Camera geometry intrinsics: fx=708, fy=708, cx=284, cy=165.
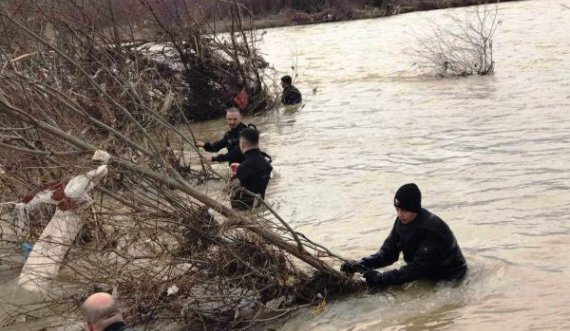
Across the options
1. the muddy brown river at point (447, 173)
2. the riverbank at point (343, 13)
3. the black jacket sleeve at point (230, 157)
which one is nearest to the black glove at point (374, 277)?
the muddy brown river at point (447, 173)

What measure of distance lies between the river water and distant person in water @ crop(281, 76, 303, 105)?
44cm

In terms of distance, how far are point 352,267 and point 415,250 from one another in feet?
1.85

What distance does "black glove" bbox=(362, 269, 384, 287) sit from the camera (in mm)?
6000

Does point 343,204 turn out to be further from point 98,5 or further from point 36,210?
point 98,5

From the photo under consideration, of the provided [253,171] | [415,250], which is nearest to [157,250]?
[415,250]

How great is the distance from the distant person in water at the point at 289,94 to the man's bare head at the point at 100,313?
41.9ft

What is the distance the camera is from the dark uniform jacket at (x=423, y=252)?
229 inches

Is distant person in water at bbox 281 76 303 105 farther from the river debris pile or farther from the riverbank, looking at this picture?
the riverbank

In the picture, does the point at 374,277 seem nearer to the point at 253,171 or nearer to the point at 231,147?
the point at 253,171

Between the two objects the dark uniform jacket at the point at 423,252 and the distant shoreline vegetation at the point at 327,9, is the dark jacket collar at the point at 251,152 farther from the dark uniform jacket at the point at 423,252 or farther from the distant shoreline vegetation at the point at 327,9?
the distant shoreline vegetation at the point at 327,9

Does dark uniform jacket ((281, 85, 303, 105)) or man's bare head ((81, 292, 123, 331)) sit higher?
man's bare head ((81, 292, 123, 331))

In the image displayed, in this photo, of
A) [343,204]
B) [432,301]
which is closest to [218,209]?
[432,301]

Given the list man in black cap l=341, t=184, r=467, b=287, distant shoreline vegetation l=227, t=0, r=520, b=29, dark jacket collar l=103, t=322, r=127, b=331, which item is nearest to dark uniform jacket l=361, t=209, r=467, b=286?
man in black cap l=341, t=184, r=467, b=287

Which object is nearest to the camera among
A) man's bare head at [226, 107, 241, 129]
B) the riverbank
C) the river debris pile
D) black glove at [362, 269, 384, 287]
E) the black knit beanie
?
the river debris pile
